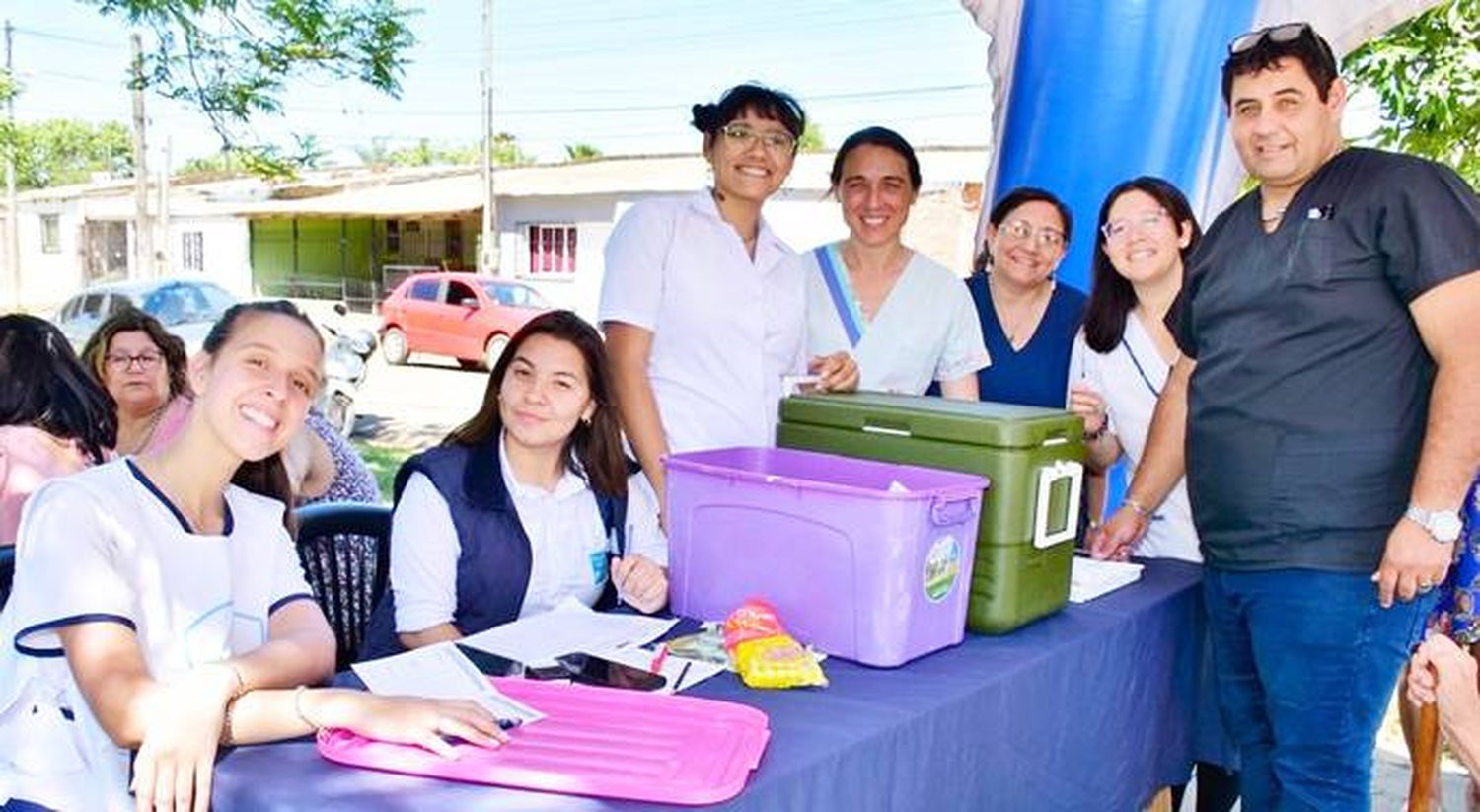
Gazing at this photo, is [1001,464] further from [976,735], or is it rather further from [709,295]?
[709,295]

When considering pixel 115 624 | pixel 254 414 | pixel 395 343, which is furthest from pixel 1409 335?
pixel 395 343

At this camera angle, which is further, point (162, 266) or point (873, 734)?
point (162, 266)

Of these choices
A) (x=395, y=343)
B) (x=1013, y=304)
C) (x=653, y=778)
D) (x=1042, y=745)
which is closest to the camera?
(x=653, y=778)

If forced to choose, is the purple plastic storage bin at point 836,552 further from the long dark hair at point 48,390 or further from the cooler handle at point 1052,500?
the long dark hair at point 48,390

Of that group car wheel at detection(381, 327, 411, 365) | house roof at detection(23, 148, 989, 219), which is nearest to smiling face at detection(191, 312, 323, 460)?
car wheel at detection(381, 327, 411, 365)

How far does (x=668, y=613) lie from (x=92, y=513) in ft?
2.77

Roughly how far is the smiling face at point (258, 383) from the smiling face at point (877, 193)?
141 centimetres

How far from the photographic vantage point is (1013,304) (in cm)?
295

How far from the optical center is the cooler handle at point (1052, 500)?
5.95 ft

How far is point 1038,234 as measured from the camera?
286 cm

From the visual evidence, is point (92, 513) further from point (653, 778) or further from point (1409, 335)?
point (1409, 335)

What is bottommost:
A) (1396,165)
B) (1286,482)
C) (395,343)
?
(395,343)

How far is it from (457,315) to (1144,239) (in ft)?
39.6

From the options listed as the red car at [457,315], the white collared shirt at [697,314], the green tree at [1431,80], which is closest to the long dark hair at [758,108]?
the white collared shirt at [697,314]
